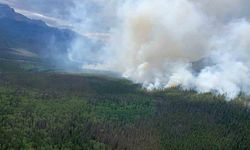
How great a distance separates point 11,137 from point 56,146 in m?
21.1

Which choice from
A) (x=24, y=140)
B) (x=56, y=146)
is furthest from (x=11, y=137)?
(x=56, y=146)

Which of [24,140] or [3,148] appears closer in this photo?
[3,148]

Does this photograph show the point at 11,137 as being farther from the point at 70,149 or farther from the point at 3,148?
the point at 70,149

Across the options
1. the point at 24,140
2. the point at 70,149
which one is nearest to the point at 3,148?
the point at 24,140

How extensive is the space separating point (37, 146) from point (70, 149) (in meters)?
15.5

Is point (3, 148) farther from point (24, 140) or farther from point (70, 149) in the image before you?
point (70, 149)

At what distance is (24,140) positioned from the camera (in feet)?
646

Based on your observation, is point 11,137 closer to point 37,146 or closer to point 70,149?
point 37,146

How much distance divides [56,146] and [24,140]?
14857 mm

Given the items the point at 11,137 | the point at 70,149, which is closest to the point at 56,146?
the point at 70,149

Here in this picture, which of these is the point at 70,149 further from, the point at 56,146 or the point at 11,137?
the point at 11,137

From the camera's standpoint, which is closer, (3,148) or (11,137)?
(3,148)

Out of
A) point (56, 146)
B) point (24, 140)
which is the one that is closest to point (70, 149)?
point (56, 146)

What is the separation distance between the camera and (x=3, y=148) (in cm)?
18500
